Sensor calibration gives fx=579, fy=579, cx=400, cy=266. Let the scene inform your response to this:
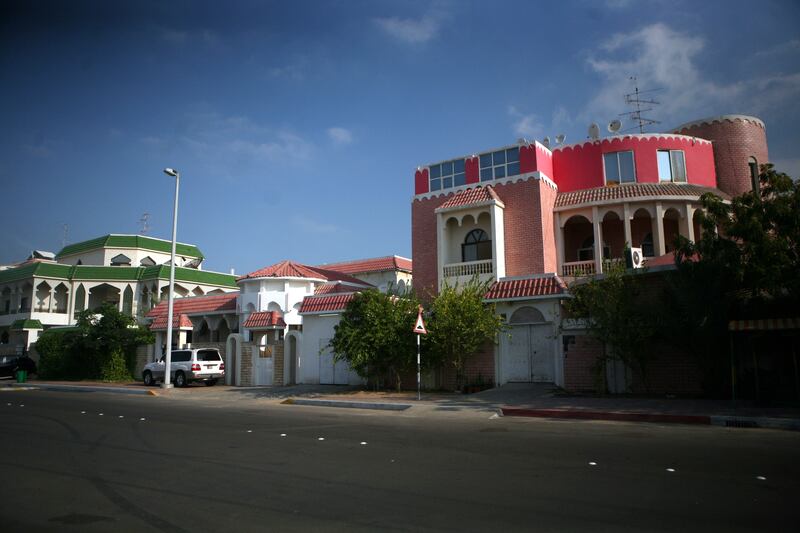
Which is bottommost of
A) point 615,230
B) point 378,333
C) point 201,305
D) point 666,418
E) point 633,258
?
point 666,418

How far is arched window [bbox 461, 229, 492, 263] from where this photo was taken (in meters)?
26.5

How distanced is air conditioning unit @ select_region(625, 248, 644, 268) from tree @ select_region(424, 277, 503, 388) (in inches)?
193

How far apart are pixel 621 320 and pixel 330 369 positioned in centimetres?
1346

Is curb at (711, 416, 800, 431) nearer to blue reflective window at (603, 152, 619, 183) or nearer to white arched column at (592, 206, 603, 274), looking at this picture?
white arched column at (592, 206, 603, 274)

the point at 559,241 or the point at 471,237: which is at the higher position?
the point at 471,237

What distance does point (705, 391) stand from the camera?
1688cm

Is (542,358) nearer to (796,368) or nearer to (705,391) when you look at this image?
(705,391)

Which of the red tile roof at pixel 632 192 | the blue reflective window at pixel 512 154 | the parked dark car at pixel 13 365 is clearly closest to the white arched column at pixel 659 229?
the red tile roof at pixel 632 192

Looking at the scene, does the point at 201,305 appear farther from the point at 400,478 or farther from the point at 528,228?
the point at 400,478

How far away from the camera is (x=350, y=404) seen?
18875 millimetres

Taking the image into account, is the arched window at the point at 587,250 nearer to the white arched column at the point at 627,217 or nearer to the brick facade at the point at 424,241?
the white arched column at the point at 627,217

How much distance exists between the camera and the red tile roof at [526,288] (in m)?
20.6

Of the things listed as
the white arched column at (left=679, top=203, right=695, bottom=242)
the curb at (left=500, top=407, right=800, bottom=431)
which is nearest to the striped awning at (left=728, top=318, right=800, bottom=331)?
the curb at (left=500, top=407, right=800, bottom=431)

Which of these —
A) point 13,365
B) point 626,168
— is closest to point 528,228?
point 626,168
